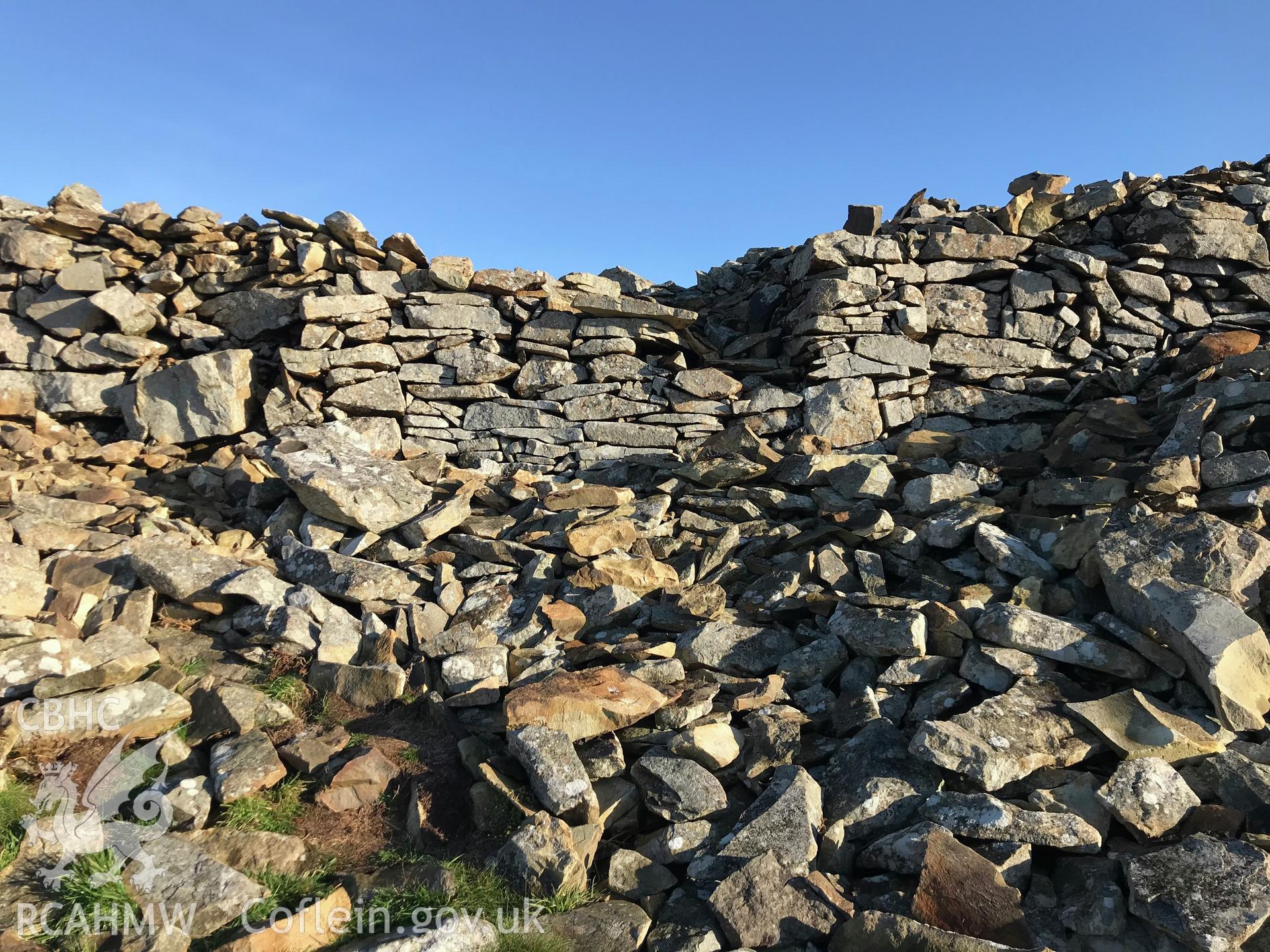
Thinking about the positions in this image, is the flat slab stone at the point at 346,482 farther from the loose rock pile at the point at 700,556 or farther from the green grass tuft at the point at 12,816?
the green grass tuft at the point at 12,816

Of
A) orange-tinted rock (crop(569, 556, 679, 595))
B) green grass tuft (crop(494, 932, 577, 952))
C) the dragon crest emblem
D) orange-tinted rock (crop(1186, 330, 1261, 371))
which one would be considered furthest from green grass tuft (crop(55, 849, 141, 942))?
orange-tinted rock (crop(1186, 330, 1261, 371))

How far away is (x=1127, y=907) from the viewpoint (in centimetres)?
354

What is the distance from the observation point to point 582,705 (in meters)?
4.77

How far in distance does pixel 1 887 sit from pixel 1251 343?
11224 mm

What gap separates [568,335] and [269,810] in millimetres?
6036

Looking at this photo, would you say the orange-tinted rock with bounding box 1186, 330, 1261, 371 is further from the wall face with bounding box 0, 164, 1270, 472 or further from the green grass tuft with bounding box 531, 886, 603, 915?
the green grass tuft with bounding box 531, 886, 603, 915

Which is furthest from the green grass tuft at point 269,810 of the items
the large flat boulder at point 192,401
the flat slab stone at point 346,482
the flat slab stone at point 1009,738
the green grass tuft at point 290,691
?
the large flat boulder at point 192,401

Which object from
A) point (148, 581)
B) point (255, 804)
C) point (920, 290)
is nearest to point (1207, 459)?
point (920, 290)

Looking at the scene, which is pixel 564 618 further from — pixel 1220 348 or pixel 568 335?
pixel 1220 348

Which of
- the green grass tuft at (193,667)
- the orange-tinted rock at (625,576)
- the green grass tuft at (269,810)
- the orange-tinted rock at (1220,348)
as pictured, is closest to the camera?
the green grass tuft at (269,810)

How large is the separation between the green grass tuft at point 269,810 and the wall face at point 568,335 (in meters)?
4.67

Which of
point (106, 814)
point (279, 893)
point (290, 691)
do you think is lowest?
point (279, 893)

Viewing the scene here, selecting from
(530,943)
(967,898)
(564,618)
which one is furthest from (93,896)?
(967,898)

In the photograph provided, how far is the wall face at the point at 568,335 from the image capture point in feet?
28.4
